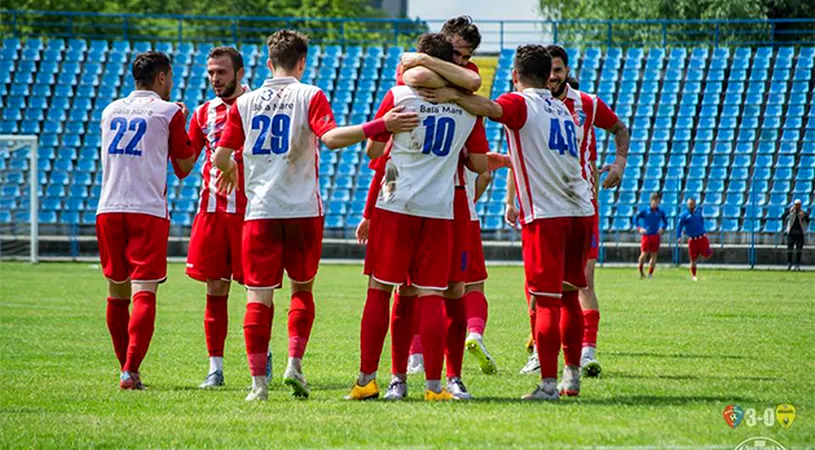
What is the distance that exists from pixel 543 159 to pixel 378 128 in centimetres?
106

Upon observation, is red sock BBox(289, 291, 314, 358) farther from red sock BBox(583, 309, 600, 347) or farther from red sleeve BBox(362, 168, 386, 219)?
red sock BBox(583, 309, 600, 347)

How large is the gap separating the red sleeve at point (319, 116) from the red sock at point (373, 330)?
0.99 meters

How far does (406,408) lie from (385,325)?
0.61m

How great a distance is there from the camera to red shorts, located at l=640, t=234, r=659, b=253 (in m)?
28.0

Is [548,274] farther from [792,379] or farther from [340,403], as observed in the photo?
[792,379]

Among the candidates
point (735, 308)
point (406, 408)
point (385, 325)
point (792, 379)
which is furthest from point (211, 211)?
point (735, 308)

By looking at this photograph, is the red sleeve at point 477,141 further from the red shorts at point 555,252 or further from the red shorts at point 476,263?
the red shorts at point 476,263

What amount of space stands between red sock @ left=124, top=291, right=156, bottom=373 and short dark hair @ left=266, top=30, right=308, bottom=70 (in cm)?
189

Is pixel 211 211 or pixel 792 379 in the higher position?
pixel 211 211

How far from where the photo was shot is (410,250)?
7.38 m

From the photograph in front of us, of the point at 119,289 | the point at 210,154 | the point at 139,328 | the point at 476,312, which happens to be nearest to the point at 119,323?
the point at 119,289

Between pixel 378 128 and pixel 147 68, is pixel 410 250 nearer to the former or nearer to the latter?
pixel 378 128

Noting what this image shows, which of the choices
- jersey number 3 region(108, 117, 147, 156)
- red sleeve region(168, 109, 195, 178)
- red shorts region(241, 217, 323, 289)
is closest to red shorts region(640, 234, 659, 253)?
red sleeve region(168, 109, 195, 178)

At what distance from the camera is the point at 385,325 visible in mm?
7445
